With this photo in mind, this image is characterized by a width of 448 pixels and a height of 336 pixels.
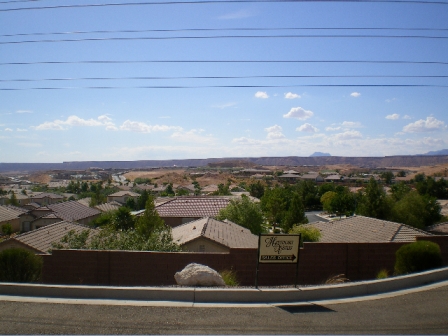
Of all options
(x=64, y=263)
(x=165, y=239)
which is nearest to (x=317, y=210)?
(x=165, y=239)

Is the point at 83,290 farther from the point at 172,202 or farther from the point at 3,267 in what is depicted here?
the point at 172,202

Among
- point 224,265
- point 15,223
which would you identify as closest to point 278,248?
point 224,265

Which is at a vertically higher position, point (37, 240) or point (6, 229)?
point (37, 240)

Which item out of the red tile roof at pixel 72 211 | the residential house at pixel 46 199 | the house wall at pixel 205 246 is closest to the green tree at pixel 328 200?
the red tile roof at pixel 72 211

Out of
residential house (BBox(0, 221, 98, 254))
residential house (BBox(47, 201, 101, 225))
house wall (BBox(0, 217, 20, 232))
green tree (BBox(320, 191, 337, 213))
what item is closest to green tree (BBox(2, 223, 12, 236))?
house wall (BBox(0, 217, 20, 232))

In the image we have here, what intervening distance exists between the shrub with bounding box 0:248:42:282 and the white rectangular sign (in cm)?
574

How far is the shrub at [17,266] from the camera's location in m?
10.8

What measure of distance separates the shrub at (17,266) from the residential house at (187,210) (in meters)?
32.0

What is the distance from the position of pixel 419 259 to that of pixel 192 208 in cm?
3648

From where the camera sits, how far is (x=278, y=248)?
10000 mm

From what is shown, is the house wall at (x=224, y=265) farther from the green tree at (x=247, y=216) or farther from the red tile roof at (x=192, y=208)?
the red tile roof at (x=192, y=208)

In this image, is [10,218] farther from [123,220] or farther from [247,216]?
[247,216]

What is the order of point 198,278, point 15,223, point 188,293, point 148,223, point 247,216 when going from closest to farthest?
point 188,293 → point 198,278 → point 148,223 → point 247,216 → point 15,223

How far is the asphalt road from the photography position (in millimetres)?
7195
